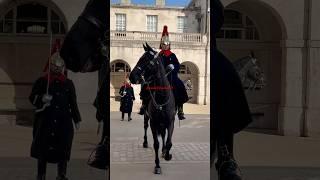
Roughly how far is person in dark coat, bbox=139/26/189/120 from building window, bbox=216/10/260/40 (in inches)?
30.1

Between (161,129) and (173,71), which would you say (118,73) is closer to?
(173,71)

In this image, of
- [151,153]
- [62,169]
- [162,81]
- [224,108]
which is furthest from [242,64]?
[62,169]

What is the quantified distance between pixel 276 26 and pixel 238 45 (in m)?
0.64

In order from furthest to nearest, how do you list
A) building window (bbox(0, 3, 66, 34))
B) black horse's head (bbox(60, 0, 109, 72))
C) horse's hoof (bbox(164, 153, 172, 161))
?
1. building window (bbox(0, 3, 66, 34))
2. horse's hoof (bbox(164, 153, 172, 161))
3. black horse's head (bbox(60, 0, 109, 72))

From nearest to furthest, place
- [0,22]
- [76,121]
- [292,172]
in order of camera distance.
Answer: [76,121] → [0,22] → [292,172]

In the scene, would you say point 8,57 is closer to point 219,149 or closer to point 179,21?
point 179,21

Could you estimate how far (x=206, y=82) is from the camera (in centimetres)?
638

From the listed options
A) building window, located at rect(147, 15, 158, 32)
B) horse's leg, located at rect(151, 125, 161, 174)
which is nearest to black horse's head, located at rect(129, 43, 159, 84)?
building window, located at rect(147, 15, 158, 32)

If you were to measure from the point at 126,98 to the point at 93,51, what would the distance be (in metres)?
0.72

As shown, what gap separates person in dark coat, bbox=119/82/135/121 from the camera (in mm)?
6207

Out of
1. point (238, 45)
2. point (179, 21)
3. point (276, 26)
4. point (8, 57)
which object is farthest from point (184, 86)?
point (8, 57)

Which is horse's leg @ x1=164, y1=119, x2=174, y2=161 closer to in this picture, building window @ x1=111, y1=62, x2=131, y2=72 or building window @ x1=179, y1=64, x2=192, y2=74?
building window @ x1=179, y1=64, x2=192, y2=74

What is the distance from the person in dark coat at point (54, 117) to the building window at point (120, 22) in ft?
2.79

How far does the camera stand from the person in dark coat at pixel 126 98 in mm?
6207
